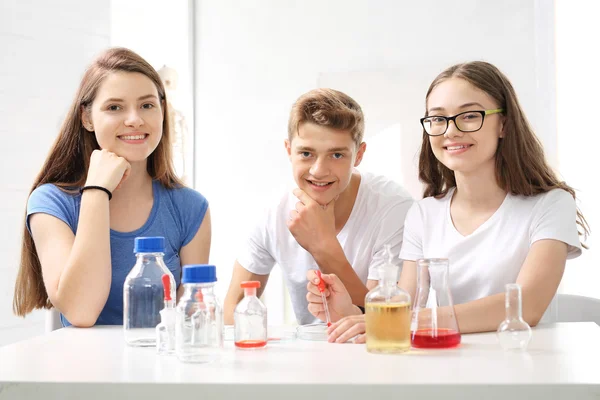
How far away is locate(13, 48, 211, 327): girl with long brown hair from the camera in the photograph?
1.48 meters

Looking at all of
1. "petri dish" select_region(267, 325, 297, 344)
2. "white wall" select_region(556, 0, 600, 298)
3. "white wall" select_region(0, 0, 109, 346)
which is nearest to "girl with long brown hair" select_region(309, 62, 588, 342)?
"petri dish" select_region(267, 325, 297, 344)

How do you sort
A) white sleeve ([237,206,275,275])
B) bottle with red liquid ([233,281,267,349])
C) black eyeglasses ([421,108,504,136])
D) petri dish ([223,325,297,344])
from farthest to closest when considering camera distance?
white sleeve ([237,206,275,275])
black eyeglasses ([421,108,504,136])
petri dish ([223,325,297,344])
bottle with red liquid ([233,281,267,349])

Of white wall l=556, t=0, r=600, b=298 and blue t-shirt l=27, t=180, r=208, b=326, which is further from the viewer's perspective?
white wall l=556, t=0, r=600, b=298

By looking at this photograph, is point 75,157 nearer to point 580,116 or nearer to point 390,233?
point 390,233

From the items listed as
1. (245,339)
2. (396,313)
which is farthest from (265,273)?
(396,313)

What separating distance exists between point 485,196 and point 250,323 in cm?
79

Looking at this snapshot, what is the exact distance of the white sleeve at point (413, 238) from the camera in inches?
65.0

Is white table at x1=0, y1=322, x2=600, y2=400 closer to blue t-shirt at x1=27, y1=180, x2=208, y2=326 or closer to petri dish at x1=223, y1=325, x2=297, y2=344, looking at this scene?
petri dish at x1=223, y1=325, x2=297, y2=344

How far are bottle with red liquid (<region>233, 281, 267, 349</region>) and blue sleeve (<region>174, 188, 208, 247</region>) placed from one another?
0.67 meters

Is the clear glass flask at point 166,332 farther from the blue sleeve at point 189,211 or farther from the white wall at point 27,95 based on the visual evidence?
the white wall at point 27,95

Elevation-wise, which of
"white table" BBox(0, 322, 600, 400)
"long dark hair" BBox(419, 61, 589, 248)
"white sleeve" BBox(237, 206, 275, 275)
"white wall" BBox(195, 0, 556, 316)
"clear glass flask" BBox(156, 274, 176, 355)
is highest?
"white wall" BBox(195, 0, 556, 316)

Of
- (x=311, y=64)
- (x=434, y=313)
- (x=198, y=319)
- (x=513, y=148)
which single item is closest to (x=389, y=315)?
(x=434, y=313)

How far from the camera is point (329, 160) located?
1.84 m

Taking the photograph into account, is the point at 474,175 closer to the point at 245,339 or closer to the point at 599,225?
the point at 245,339
